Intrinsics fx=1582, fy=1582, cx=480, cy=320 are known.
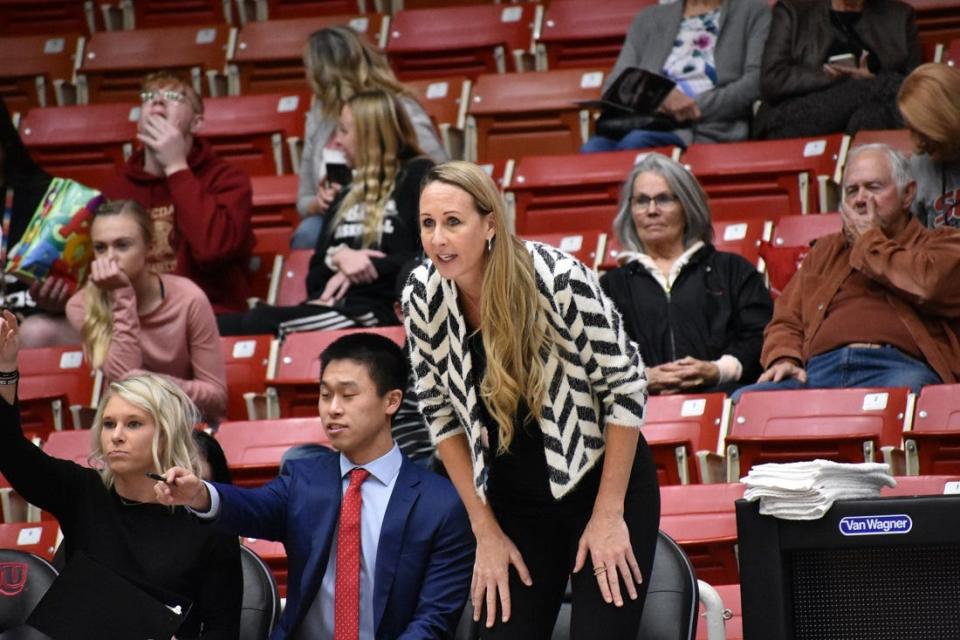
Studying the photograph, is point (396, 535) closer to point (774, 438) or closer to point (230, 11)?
point (774, 438)

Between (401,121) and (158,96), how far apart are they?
0.86 metres

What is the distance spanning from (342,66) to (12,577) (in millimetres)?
2861

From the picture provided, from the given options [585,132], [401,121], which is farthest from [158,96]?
[585,132]

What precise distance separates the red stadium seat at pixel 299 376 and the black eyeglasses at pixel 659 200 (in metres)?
0.81

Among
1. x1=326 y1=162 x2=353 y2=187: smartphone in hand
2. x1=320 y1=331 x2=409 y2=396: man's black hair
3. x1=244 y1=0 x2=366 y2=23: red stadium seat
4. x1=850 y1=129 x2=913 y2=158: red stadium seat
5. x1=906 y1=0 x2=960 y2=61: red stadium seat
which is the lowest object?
x1=320 y1=331 x2=409 y2=396: man's black hair

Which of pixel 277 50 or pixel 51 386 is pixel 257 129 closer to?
pixel 277 50

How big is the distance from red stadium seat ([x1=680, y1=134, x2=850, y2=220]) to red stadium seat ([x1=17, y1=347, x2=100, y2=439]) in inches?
86.3

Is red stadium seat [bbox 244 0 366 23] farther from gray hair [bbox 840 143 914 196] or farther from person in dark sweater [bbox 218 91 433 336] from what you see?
gray hair [bbox 840 143 914 196]

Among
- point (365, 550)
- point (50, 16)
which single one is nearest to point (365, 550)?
point (365, 550)

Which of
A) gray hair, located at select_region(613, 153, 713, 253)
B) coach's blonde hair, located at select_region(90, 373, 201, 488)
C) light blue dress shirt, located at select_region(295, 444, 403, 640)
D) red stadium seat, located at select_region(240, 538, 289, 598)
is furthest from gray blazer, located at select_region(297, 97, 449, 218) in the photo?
light blue dress shirt, located at select_region(295, 444, 403, 640)

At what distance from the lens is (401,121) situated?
521 centimetres

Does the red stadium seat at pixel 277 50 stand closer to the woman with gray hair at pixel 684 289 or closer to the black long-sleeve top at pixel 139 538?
the woman with gray hair at pixel 684 289

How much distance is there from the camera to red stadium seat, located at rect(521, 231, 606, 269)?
5.28m

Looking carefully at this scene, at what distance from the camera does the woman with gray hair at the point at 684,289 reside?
457 centimetres
